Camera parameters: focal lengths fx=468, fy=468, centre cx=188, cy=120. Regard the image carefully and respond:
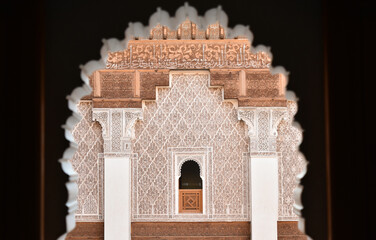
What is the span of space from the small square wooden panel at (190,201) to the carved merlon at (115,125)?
1.19 metres

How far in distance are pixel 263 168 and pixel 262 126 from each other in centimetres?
65

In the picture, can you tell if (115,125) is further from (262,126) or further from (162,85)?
(262,126)

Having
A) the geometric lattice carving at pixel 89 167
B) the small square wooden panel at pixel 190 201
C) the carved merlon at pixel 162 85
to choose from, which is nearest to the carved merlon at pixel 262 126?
the carved merlon at pixel 162 85

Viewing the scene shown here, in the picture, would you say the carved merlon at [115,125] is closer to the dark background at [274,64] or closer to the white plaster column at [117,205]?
Answer: the white plaster column at [117,205]

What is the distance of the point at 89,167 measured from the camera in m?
7.36

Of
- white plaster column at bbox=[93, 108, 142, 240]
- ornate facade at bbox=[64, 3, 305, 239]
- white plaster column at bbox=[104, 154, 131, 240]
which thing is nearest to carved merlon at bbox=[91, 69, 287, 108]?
ornate facade at bbox=[64, 3, 305, 239]

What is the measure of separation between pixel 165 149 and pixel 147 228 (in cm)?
127

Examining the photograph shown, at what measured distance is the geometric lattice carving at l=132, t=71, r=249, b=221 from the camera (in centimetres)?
738

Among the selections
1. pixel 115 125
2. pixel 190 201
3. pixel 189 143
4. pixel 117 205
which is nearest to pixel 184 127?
pixel 189 143

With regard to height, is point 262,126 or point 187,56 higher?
point 187,56

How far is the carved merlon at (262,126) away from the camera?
286 inches

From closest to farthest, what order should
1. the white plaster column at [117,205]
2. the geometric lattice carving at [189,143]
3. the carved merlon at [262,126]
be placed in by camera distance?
the white plaster column at [117,205] < the carved merlon at [262,126] < the geometric lattice carving at [189,143]

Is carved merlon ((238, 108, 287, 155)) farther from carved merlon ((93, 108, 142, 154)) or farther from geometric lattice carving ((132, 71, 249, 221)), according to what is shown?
carved merlon ((93, 108, 142, 154))
